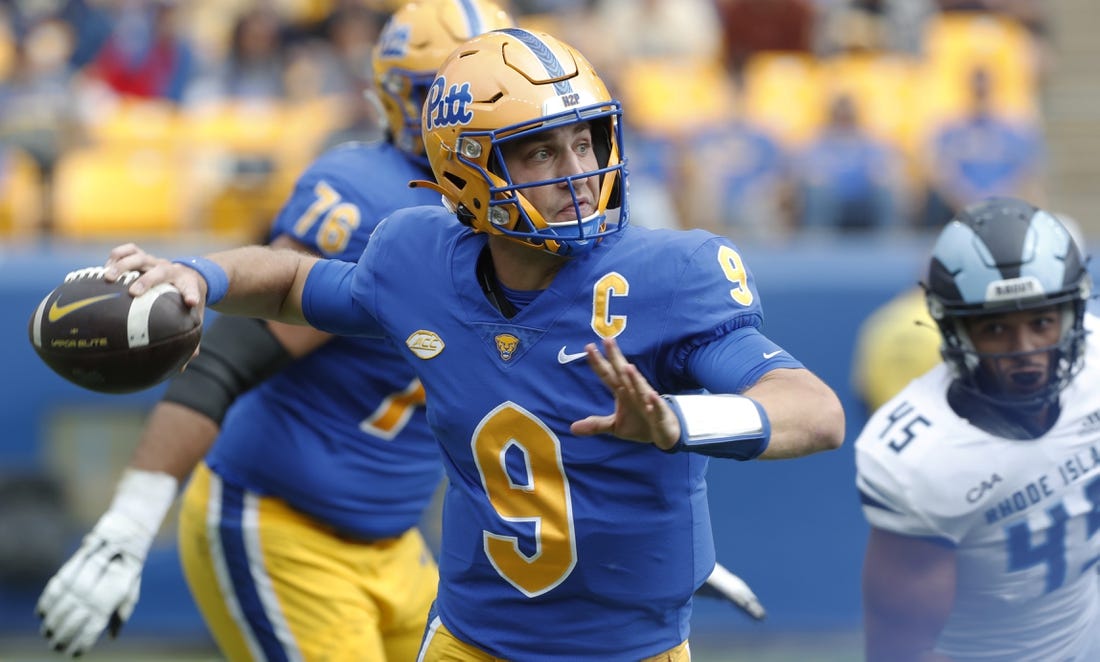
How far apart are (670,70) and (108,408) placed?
4606 millimetres

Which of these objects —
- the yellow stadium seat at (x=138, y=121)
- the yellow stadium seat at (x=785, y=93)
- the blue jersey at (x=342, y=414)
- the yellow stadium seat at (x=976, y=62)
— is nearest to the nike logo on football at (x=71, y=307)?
the blue jersey at (x=342, y=414)

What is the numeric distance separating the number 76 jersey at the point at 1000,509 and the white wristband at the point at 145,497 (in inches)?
59.6

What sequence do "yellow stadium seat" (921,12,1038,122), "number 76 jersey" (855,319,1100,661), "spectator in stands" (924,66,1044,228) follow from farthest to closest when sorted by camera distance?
"yellow stadium seat" (921,12,1038,122), "spectator in stands" (924,66,1044,228), "number 76 jersey" (855,319,1100,661)

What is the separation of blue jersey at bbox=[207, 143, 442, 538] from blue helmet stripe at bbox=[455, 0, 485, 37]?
358 mm

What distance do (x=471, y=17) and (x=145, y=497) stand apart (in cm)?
142

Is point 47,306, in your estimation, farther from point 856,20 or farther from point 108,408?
Answer: point 856,20

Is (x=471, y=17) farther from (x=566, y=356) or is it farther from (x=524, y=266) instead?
(x=566, y=356)

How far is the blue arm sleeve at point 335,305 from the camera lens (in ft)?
9.97

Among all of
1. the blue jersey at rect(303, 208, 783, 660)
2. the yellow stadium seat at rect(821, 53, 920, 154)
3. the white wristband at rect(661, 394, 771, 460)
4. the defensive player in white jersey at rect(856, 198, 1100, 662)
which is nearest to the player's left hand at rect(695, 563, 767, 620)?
the defensive player in white jersey at rect(856, 198, 1100, 662)

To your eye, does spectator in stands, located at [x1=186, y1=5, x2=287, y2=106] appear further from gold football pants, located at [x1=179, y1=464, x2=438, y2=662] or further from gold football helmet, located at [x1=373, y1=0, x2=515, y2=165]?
gold football pants, located at [x1=179, y1=464, x2=438, y2=662]

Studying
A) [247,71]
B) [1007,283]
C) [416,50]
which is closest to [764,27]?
[247,71]

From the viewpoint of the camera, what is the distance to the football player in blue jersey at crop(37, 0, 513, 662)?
12.0 feet

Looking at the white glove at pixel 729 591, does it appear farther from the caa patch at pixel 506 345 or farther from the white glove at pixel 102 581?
the white glove at pixel 102 581

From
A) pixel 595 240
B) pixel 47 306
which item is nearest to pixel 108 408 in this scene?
pixel 47 306
